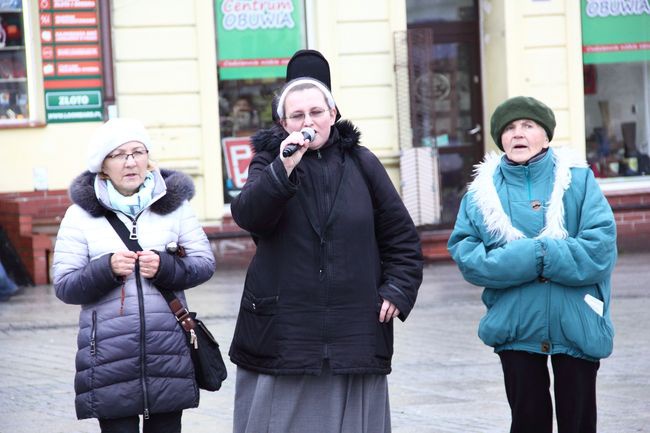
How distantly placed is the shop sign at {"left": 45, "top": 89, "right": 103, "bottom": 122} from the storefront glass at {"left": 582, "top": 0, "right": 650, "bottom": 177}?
5.61 m

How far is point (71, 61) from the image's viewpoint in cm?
1340

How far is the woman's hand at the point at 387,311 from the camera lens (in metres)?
4.78

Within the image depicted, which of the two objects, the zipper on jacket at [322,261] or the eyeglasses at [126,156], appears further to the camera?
the eyeglasses at [126,156]

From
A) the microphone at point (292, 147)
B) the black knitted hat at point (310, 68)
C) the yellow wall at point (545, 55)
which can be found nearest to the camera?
the microphone at point (292, 147)

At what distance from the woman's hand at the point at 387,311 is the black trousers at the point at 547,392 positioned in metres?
0.64

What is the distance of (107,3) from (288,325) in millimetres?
9299

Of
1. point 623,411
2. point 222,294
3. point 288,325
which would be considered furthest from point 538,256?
point 222,294

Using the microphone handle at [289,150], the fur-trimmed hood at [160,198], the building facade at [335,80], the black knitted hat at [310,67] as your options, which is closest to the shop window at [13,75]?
the building facade at [335,80]

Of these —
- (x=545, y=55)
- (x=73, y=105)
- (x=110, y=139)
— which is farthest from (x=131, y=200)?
(x=545, y=55)

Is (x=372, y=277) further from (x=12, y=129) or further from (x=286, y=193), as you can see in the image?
(x=12, y=129)

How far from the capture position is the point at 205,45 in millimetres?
13781

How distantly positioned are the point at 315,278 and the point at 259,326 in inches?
11.0

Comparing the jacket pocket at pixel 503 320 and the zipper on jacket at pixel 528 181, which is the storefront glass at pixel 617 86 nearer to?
the zipper on jacket at pixel 528 181

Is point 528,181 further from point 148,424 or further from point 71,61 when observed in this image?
point 71,61
